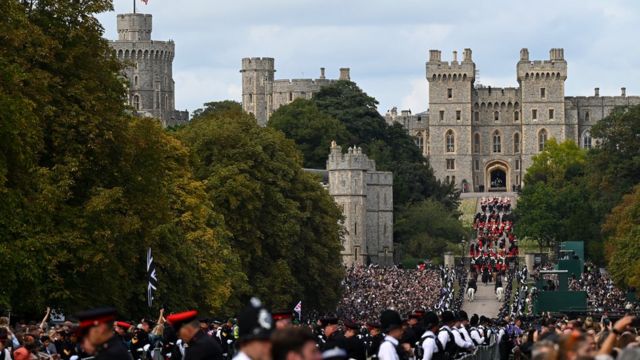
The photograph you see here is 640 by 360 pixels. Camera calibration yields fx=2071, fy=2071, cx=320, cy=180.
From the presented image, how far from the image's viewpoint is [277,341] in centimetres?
1437

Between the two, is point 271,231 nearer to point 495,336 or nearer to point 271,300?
point 271,300

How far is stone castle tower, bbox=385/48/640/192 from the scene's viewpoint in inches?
6816

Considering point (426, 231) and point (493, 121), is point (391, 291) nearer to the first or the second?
point (426, 231)

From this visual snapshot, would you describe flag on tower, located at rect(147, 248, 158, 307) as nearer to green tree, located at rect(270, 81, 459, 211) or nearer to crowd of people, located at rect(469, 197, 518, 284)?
crowd of people, located at rect(469, 197, 518, 284)

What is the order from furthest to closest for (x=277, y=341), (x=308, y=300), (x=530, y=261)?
(x=530, y=261) < (x=308, y=300) < (x=277, y=341)

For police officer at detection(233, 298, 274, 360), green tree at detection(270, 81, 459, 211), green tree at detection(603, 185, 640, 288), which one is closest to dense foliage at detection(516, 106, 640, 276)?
green tree at detection(603, 185, 640, 288)

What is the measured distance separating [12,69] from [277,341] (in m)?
24.2

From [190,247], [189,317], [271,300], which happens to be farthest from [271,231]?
[189,317]

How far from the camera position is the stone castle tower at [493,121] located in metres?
173

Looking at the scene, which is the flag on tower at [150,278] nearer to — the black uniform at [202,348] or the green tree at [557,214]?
the black uniform at [202,348]

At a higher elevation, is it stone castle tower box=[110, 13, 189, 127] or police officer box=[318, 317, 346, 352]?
stone castle tower box=[110, 13, 189, 127]

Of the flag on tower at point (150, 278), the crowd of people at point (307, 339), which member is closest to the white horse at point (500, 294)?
the flag on tower at point (150, 278)

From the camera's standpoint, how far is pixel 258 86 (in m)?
189

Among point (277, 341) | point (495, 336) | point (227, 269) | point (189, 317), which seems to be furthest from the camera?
point (227, 269)
